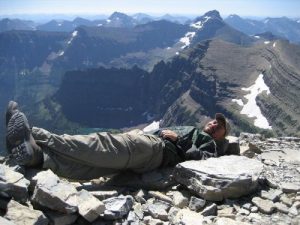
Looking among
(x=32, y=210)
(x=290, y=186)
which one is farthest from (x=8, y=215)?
(x=290, y=186)

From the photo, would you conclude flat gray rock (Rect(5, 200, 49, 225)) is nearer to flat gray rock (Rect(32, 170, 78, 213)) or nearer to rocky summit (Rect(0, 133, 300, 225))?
rocky summit (Rect(0, 133, 300, 225))

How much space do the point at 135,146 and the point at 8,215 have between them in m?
4.69

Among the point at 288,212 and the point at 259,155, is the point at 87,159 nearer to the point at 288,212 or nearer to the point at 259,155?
the point at 288,212

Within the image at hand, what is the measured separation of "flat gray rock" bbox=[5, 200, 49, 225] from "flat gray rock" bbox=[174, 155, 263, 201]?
14.7ft

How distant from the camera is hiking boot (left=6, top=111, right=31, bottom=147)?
34.5 feet

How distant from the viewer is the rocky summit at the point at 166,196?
891 centimetres

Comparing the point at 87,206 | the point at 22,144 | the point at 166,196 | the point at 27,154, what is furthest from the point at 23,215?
the point at 166,196

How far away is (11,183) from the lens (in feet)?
29.3

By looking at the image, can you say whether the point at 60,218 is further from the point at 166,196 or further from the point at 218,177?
the point at 218,177

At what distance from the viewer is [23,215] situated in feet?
27.1

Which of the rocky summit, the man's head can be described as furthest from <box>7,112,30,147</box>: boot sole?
the man's head

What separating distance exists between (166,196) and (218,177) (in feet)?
4.84

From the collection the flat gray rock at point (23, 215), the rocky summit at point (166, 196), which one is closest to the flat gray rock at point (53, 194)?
the rocky summit at point (166, 196)

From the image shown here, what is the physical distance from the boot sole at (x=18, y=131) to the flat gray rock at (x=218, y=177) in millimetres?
4355
